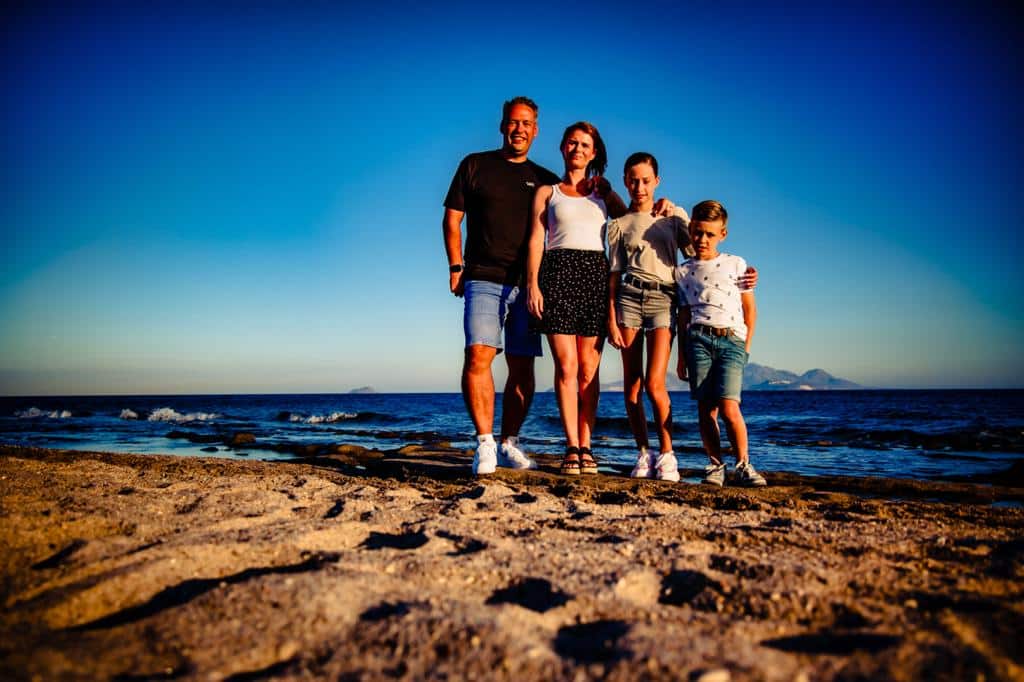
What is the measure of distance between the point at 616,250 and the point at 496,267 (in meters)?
0.93

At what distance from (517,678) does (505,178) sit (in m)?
3.68

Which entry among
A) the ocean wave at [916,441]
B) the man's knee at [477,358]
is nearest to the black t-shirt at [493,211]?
the man's knee at [477,358]

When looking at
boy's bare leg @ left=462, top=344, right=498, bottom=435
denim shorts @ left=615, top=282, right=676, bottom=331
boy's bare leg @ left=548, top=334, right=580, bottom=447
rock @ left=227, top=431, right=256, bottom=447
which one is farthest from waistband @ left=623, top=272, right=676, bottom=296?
Result: rock @ left=227, top=431, right=256, bottom=447

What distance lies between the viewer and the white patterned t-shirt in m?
3.93

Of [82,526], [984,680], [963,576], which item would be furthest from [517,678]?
[82,526]

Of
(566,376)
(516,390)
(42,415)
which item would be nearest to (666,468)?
(566,376)

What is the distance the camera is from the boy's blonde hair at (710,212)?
4.01m

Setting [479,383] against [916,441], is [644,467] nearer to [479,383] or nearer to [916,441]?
[479,383]

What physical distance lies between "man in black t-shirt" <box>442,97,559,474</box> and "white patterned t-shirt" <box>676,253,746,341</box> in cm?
127

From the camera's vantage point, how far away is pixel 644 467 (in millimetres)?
4242

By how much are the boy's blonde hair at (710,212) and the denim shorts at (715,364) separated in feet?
2.72

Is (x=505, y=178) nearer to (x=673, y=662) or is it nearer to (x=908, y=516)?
(x=908, y=516)

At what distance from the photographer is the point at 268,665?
50.1 inches

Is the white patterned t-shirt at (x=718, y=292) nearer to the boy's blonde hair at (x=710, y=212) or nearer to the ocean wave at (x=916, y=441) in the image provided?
the boy's blonde hair at (x=710, y=212)
